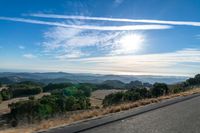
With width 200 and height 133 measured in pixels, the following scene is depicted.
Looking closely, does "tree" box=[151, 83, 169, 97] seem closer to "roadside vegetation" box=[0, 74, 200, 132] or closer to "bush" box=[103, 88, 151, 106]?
"roadside vegetation" box=[0, 74, 200, 132]

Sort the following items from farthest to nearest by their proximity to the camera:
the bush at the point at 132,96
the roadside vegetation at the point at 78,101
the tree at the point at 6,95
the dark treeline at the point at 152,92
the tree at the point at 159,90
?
1. the tree at the point at 6,95
2. the bush at the point at 132,96
3. the dark treeline at the point at 152,92
4. the tree at the point at 159,90
5. the roadside vegetation at the point at 78,101

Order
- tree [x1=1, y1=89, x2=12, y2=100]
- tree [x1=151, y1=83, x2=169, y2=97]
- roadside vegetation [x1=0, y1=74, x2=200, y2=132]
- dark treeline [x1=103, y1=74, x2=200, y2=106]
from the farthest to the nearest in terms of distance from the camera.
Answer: tree [x1=1, y1=89, x2=12, y2=100] < dark treeline [x1=103, y1=74, x2=200, y2=106] < tree [x1=151, y1=83, x2=169, y2=97] < roadside vegetation [x1=0, y1=74, x2=200, y2=132]

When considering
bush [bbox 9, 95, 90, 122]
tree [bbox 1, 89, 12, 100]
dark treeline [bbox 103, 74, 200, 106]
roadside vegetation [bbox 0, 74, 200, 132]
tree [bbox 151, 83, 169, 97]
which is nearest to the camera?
roadside vegetation [bbox 0, 74, 200, 132]

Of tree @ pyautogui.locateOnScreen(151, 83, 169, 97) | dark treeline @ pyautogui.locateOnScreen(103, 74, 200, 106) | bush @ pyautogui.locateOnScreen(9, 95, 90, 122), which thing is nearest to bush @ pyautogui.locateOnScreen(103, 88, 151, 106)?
dark treeline @ pyautogui.locateOnScreen(103, 74, 200, 106)

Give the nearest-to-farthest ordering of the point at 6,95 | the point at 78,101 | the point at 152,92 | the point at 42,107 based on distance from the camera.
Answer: the point at 42,107
the point at 152,92
the point at 78,101
the point at 6,95

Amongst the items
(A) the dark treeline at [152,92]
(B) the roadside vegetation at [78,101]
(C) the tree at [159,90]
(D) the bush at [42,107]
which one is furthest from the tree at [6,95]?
(C) the tree at [159,90]

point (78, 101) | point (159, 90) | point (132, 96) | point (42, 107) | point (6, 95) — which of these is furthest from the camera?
point (6, 95)

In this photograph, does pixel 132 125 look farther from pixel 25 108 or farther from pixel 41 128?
pixel 25 108

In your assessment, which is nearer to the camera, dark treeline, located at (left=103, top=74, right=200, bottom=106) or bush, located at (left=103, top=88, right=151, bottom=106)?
dark treeline, located at (left=103, top=74, right=200, bottom=106)

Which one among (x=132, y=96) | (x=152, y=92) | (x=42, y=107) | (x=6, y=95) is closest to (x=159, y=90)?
(x=152, y=92)

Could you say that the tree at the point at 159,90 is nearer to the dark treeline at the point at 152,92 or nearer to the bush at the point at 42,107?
the dark treeline at the point at 152,92

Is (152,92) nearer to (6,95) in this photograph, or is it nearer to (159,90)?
(159,90)

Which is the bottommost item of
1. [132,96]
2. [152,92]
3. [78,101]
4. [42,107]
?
[78,101]

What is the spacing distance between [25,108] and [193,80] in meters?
47.3
